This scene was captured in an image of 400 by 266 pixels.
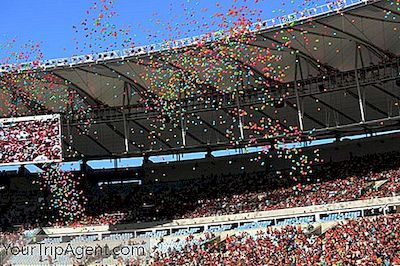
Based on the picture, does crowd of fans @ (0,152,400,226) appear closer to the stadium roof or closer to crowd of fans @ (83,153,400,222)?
crowd of fans @ (83,153,400,222)

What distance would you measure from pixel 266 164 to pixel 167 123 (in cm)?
729

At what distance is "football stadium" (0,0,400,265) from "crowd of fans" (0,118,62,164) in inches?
2.5

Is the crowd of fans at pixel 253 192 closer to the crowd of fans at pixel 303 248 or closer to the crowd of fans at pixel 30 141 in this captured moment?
the crowd of fans at pixel 303 248

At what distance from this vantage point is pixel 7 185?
4581cm

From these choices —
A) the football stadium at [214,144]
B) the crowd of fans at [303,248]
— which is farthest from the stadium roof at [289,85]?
the crowd of fans at [303,248]

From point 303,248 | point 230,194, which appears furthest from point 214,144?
point 303,248

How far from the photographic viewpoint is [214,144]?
1474 inches

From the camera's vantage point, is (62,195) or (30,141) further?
(62,195)

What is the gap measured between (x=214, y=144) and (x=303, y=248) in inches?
563

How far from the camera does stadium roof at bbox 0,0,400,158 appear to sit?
30875 millimetres

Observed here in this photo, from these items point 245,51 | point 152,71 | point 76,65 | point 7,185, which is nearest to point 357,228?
point 245,51

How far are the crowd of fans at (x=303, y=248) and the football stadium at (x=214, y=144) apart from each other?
0.41 ft

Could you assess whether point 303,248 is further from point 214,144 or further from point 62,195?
point 62,195

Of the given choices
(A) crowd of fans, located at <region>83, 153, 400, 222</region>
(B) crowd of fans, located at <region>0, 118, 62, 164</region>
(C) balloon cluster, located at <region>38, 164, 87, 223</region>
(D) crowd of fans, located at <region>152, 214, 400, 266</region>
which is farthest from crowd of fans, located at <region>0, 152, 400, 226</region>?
(B) crowd of fans, located at <region>0, 118, 62, 164</region>
